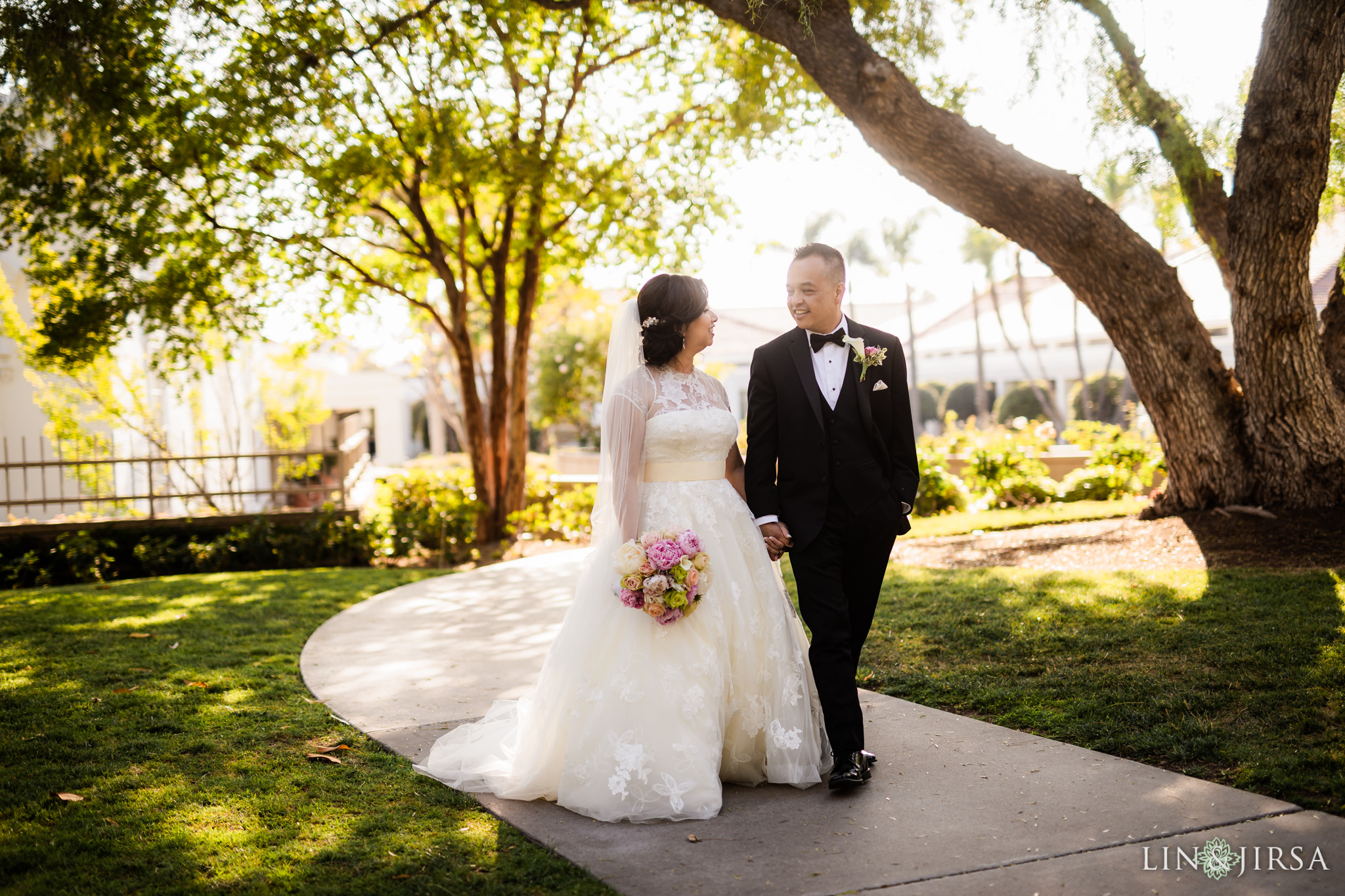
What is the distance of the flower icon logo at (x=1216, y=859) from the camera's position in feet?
9.24

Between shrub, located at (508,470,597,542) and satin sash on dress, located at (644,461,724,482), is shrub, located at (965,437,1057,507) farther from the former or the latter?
satin sash on dress, located at (644,461,724,482)

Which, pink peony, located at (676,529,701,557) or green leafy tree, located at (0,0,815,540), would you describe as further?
green leafy tree, located at (0,0,815,540)

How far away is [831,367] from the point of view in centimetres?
405

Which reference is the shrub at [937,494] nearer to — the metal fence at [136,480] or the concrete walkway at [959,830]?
the metal fence at [136,480]

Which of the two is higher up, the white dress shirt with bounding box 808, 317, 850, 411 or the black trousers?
the white dress shirt with bounding box 808, 317, 850, 411

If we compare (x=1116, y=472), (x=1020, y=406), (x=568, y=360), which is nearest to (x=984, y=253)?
(x=1020, y=406)

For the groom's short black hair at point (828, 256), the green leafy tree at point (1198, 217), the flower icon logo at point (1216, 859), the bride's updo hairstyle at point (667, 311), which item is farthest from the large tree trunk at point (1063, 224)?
the flower icon logo at point (1216, 859)

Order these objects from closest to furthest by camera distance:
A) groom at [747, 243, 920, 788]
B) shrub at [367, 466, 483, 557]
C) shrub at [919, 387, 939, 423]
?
1. groom at [747, 243, 920, 788]
2. shrub at [367, 466, 483, 557]
3. shrub at [919, 387, 939, 423]

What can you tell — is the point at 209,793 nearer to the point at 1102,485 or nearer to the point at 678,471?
the point at 678,471

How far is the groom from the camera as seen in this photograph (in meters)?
3.88

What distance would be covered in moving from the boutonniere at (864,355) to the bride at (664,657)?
590mm

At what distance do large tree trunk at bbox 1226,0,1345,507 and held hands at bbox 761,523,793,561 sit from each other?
18.7 ft

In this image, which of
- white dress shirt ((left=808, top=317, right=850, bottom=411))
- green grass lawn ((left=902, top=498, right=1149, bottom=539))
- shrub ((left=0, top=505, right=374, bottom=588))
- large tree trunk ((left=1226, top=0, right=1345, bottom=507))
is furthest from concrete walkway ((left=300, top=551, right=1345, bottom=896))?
shrub ((left=0, top=505, right=374, bottom=588))

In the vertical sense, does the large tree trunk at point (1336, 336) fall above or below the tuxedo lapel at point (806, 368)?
above
